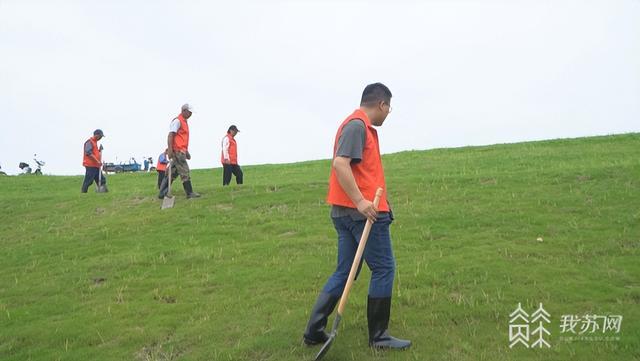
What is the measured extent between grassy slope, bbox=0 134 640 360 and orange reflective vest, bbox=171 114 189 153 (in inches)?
69.1

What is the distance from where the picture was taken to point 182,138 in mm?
15094

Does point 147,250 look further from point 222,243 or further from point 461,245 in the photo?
point 461,245

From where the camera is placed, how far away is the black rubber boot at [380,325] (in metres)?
6.10

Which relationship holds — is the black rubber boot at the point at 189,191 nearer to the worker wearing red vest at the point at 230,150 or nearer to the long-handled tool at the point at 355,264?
the worker wearing red vest at the point at 230,150

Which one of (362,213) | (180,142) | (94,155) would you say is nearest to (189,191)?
(180,142)

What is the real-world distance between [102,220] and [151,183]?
597 inches

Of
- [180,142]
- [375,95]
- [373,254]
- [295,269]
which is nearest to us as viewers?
[373,254]

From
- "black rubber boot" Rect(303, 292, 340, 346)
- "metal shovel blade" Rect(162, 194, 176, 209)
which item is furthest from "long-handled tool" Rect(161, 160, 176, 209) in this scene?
"black rubber boot" Rect(303, 292, 340, 346)

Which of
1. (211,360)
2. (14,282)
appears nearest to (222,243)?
(14,282)

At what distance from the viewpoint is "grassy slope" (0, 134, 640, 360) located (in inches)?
265

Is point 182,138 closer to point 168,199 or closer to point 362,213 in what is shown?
point 168,199

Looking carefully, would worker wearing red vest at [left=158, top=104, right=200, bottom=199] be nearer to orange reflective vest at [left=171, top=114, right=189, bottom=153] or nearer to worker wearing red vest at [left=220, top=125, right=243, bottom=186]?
orange reflective vest at [left=171, top=114, right=189, bottom=153]

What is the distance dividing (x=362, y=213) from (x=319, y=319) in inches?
56.9

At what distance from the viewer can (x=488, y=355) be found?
5.97 m
